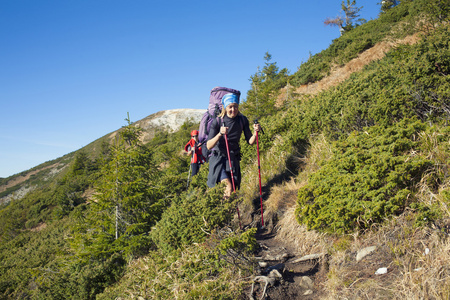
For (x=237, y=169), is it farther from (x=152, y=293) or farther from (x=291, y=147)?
(x=152, y=293)

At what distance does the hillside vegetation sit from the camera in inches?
96.1

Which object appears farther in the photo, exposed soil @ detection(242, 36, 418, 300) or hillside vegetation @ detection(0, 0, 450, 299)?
exposed soil @ detection(242, 36, 418, 300)

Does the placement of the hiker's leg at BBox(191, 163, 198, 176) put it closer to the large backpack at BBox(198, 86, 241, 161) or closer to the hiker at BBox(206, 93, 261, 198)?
the large backpack at BBox(198, 86, 241, 161)

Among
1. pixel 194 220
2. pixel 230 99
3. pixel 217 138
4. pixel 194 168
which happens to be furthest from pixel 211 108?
pixel 194 220

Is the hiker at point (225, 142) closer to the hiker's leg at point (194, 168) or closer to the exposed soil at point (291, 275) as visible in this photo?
the exposed soil at point (291, 275)

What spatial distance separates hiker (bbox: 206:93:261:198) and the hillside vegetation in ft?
2.21

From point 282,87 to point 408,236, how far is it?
19.5m

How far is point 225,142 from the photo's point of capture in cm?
486

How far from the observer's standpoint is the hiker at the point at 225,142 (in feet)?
15.4

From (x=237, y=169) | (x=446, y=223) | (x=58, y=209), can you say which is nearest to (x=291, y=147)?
(x=237, y=169)

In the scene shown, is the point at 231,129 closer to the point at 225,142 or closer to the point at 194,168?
the point at 225,142

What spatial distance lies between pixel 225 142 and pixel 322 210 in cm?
228

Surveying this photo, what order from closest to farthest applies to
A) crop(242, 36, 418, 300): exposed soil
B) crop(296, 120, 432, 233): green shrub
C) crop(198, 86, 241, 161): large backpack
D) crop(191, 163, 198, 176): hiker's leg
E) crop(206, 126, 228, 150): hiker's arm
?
1. crop(242, 36, 418, 300): exposed soil
2. crop(296, 120, 432, 233): green shrub
3. crop(206, 126, 228, 150): hiker's arm
4. crop(198, 86, 241, 161): large backpack
5. crop(191, 163, 198, 176): hiker's leg

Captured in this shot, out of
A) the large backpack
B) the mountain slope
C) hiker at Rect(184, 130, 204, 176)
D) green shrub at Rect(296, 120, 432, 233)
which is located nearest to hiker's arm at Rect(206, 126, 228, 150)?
the large backpack
